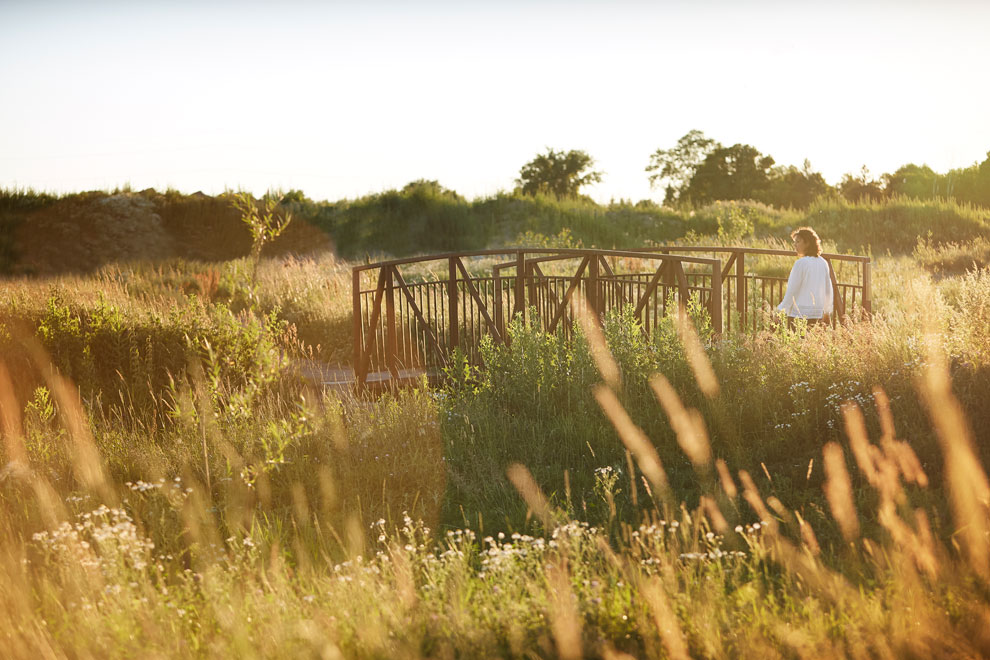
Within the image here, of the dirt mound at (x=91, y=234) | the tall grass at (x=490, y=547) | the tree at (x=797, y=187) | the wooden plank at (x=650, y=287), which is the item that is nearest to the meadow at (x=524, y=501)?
the tall grass at (x=490, y=547)

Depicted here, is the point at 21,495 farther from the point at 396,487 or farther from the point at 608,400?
the point at 608,400

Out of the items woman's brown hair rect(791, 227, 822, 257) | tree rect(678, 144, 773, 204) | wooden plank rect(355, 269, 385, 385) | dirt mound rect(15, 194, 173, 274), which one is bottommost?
wooden plank rect(355, 269, 385, 385)

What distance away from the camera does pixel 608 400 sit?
268 inches

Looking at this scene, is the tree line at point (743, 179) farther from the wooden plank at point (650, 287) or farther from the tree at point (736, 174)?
the wooden plank at point (650, 287)

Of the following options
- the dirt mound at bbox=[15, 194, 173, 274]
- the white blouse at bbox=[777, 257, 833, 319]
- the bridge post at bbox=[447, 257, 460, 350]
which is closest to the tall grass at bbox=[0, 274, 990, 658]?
the white blouse at bbox=[777, 257, 833, 319]

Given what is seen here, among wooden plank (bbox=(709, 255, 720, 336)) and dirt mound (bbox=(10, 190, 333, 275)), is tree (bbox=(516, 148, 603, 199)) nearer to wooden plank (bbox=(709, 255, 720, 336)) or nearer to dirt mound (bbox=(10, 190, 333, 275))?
dirt mound (bbox=(10, 190, 333, 275))

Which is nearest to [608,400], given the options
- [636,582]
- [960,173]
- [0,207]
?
[636,582]

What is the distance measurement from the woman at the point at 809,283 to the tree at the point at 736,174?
159 ft

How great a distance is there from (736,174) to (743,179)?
635mm

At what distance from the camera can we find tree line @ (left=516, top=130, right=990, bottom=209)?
38.1 meters

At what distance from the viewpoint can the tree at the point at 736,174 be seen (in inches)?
2210

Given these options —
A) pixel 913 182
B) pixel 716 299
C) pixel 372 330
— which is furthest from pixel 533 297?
pixel 913 182

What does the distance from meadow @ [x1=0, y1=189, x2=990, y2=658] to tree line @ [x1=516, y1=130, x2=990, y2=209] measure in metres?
29.9

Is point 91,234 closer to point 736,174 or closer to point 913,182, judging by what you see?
point 913,182
